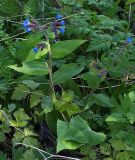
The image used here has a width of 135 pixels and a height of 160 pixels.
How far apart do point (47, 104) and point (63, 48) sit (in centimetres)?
28

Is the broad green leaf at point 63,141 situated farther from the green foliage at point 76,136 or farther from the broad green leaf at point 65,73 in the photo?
the broad green leaf at point 65,73

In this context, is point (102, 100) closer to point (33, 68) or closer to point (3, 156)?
point (33, 68)

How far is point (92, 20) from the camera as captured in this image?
7.41 feet

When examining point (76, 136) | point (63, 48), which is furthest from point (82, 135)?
point (63, 48)

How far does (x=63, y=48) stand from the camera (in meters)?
1.84

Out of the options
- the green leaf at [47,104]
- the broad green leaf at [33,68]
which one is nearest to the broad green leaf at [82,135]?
the green leaf at [47,104]

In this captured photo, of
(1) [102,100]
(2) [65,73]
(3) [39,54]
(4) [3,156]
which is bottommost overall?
(4) [3,156]

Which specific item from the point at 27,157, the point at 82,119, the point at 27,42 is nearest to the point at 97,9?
the point at 27,42

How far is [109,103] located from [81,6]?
0.75 metres

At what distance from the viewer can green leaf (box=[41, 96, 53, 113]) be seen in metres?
1.76

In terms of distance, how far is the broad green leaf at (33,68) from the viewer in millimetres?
1773

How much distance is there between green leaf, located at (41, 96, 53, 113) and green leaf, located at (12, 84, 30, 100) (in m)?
0.09

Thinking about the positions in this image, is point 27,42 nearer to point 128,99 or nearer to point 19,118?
point 19,118

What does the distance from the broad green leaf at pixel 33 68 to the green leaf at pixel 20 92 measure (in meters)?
0.10
